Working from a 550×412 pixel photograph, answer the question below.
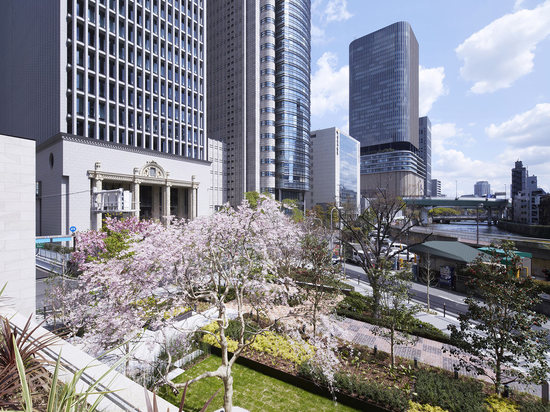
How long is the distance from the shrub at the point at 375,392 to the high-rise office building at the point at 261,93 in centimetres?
6043

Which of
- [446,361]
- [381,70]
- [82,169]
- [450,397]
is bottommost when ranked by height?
[446,361]

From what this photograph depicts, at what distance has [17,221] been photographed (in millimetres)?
12289

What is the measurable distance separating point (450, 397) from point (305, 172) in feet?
233

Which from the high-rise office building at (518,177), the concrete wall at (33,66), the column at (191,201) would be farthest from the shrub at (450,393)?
the high-rise office building at (518,177)

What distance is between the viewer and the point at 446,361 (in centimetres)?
1398

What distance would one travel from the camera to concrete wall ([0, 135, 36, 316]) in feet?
39.1

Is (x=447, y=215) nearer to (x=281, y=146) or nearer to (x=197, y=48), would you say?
(x=281, y=146)

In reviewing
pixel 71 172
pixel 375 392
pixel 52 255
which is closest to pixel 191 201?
pixel 71 172

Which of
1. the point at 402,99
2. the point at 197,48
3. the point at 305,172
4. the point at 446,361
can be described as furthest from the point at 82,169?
the point at 402,99

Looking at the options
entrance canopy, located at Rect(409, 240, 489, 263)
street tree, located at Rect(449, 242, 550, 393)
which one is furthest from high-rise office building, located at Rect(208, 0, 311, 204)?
street tree, located at Rect(449, 242, 550, 393)

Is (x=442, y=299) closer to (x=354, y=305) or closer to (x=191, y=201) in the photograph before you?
(x=354, y=305)

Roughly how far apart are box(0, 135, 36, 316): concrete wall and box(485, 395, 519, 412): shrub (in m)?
19.5

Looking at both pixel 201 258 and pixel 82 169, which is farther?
pixel 82 169

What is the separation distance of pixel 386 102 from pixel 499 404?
148 metres
